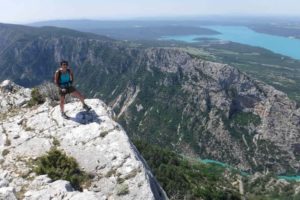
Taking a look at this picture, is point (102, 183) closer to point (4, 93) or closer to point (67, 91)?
point (67, 91)

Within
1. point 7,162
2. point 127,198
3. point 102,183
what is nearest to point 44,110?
point 7,162

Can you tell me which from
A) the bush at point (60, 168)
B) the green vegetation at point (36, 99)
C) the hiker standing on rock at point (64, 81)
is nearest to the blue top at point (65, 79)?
the hiker standing on rock at point (64, 81)

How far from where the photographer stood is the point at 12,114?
121 feet

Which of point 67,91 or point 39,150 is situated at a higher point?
point 67,91

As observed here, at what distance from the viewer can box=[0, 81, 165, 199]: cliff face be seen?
23.1 m

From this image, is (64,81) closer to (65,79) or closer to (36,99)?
(65,79)

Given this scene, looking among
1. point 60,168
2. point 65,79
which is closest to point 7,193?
point 60,168

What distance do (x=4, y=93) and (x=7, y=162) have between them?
18400mm

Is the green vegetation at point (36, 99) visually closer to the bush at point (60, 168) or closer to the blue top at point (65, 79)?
the blue top at point (65, 79)

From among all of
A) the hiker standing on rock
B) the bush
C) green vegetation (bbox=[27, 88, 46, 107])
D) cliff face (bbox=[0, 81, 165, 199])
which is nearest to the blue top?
the hiker standing on rock

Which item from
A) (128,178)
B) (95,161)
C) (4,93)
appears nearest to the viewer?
(128,178)

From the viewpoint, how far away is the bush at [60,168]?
2445 cm

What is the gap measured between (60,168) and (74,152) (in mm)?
2453

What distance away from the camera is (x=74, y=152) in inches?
1091
